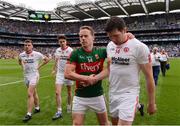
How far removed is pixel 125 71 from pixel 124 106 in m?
0.55

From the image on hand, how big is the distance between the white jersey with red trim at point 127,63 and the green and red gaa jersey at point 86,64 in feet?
1.66

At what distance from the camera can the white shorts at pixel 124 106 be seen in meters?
4.73

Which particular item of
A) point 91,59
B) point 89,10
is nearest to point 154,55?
point 91,59

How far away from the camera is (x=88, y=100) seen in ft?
18.1

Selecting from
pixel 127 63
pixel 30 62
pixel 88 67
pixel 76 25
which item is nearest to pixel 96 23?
pixel 76 25

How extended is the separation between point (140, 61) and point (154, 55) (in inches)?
472

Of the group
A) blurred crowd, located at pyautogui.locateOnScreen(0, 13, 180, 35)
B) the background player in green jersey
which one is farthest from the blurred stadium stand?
the background player in green jersey

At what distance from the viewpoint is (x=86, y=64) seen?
18.1ft

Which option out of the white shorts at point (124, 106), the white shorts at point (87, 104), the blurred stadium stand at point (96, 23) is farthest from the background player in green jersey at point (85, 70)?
the blurred stadium stand at point (96, 23)

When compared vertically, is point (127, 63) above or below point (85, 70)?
above

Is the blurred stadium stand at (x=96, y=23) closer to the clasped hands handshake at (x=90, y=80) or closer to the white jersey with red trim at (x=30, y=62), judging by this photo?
the white jersey with red trim at (x=30, y=62)

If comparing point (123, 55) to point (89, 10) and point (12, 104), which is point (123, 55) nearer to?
point (12, 104)

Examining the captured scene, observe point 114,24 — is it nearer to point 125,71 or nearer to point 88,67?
point 125,71

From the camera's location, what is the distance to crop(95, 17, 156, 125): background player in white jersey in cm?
470
